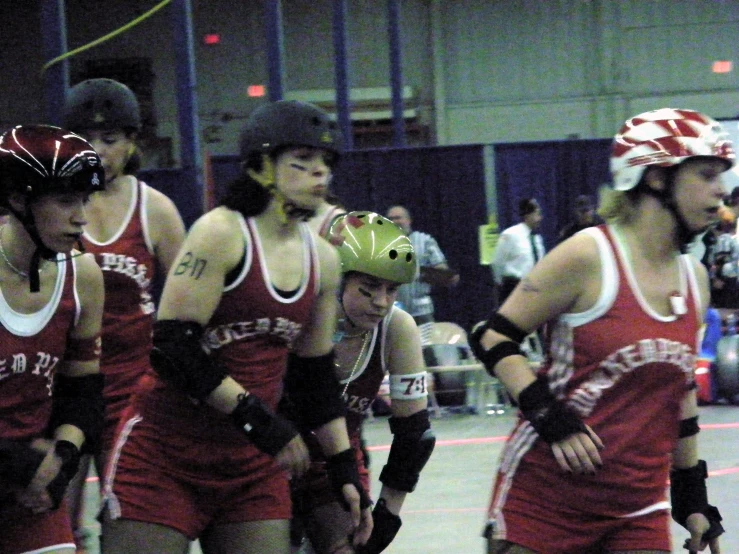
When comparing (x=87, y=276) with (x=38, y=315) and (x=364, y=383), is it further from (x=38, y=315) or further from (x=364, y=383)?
(x=364, y=383)

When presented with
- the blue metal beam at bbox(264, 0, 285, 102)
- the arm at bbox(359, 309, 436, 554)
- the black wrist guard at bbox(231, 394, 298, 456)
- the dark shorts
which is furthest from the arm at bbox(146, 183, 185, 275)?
the blue metal beam at bbox(264, 0, 285, 102)

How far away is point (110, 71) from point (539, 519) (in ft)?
64.6

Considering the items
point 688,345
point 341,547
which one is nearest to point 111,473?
point 341,547

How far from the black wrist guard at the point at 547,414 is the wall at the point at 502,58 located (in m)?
18.5

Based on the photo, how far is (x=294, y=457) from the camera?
3.02 m

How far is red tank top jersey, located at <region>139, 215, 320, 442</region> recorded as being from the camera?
3002mm

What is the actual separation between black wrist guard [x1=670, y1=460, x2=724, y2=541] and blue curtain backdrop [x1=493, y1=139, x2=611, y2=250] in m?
9.58

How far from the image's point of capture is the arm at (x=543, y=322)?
2854 millimetres

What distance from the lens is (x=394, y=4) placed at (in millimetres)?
16219

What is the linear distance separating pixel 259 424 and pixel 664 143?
1.11 metres

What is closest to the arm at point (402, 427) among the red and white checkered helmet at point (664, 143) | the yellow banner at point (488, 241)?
the red and white checkered helmet at point (664, 143)

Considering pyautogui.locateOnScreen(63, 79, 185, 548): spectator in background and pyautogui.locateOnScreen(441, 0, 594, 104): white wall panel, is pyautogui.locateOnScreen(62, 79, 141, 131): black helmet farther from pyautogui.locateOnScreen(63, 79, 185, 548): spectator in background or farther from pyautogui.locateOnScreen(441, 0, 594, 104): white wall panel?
pyautogui.locateOnScreen(441, 0, 594, 104): white wall panel

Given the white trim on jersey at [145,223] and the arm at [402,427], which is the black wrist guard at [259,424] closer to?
the arm at [402,427]

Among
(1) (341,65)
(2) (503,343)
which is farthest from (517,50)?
(2) (503,343)
